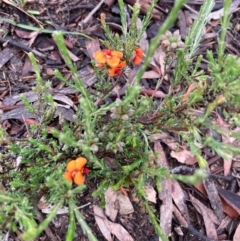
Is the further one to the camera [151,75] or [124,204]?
[151,75]

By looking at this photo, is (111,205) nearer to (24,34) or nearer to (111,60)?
(111,60)

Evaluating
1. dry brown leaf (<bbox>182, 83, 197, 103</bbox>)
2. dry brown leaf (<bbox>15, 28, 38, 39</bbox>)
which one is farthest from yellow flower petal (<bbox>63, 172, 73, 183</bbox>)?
dry brown leaf (<bbox>15, 28, 38, 39</bbox>)

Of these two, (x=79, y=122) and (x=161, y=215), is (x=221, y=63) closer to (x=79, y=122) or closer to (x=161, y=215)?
(x=79, y=122)

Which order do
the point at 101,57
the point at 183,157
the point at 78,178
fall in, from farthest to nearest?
the point at 183,157 < the point at 101,57 < the point at 78,178

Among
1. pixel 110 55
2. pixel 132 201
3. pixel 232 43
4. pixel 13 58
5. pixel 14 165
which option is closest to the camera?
pixel 110 55

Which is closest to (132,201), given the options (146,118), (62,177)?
(146,118)

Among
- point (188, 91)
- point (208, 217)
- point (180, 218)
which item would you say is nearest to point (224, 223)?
point (208, 217)
